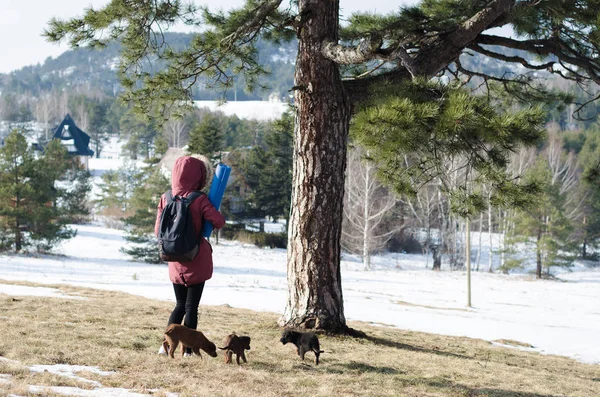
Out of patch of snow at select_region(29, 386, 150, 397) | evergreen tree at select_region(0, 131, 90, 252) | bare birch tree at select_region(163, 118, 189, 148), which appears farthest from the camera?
bare birch tree at select_region(163, 118, 189, 148)

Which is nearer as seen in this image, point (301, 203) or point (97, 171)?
point (301, 203)

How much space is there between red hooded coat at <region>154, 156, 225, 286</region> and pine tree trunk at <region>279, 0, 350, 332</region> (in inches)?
79.4

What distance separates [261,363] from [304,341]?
14.3 inches

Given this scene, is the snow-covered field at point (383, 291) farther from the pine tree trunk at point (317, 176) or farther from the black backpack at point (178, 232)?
the pine tree trunk at point (317, 176)

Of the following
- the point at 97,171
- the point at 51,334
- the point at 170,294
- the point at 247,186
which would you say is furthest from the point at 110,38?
the point at 97,171

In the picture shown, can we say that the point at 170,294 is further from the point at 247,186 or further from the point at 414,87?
the point at 247,186

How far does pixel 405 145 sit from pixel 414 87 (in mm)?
717

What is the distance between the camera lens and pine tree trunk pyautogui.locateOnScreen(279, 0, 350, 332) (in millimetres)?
6422

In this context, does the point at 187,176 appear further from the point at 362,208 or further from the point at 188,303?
the point at 362,208

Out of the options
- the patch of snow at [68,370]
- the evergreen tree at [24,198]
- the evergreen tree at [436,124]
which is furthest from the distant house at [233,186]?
the patch of snow at [68,370]

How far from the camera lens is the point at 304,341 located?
4.80 metres

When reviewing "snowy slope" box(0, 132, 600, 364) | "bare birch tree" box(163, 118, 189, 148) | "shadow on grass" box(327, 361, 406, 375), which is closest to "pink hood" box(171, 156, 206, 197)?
"shadow on grass" box(327, 361, 406, 375)

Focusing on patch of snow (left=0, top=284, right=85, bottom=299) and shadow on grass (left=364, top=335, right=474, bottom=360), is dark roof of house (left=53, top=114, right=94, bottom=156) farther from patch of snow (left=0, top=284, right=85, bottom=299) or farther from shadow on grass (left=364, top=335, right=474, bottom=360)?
shadow on grass (left=364, top=335, right=474, bottom=360)

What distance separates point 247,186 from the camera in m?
38.5
